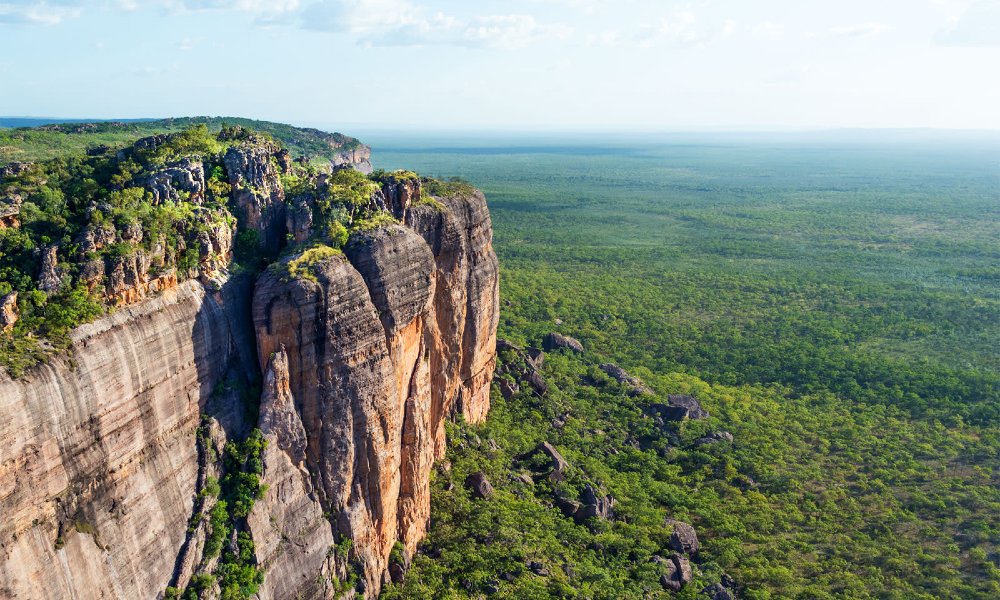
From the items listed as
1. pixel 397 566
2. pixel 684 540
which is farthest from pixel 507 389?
pixel 397 566

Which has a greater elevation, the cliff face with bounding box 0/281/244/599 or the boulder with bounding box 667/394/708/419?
the cliff face with bounding box 0/281/244/599

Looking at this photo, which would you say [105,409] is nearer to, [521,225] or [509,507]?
[509,507]

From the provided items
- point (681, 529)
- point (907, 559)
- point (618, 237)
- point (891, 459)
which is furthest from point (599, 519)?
point (618, 237)

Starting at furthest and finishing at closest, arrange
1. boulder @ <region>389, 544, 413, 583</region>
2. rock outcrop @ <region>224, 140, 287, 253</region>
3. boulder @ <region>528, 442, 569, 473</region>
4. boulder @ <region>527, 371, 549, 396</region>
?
boulder @ <region>527, 371, 549, 396</region>
boulder @ <region>528, 442, 569, 473</region>
boulder @ <region>389, 544, 413, 583</region>
rock outcrop @ <region>224, 140, 287, 253</region>

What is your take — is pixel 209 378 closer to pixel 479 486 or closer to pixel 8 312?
pixel 8 312

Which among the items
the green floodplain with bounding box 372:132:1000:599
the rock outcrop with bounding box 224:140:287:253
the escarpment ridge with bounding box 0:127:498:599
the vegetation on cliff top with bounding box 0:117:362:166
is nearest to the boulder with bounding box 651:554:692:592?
the green floodplain with bounding box 372:132:1000:599

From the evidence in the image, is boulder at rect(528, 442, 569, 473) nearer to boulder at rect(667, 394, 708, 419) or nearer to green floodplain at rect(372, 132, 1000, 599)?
green floodplain at rect(372, 132, 1000, 599)
